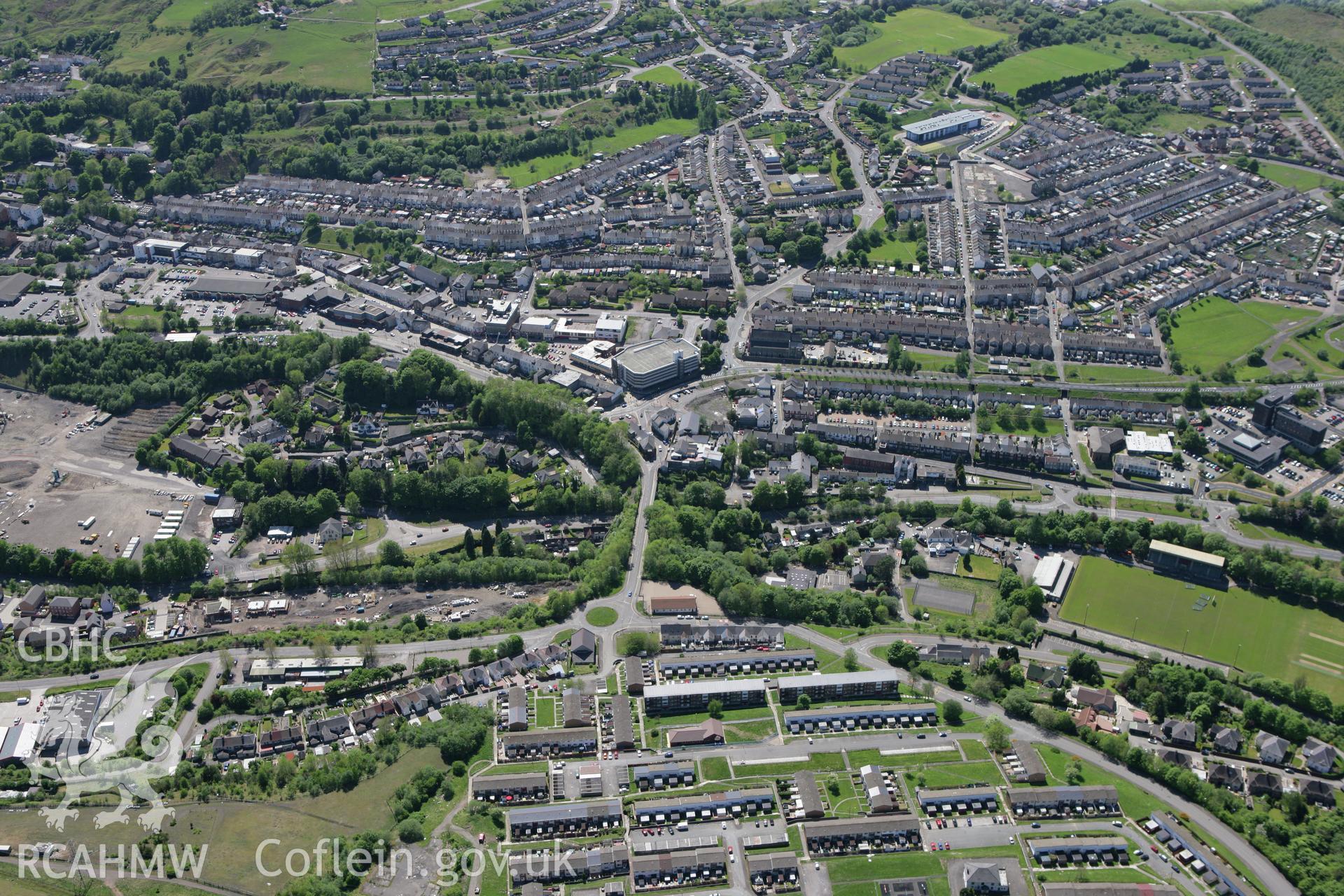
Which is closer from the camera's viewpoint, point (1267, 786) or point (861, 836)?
point (861, 836)

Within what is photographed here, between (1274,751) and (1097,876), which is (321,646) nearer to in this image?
(1097,876)

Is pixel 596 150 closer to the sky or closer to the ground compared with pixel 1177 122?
closer to the sky

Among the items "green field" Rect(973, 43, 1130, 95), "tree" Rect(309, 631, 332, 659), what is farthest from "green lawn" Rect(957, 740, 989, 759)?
"green field" Rect(973, 43, 1130, 95)

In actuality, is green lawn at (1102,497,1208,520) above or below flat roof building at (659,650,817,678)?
below

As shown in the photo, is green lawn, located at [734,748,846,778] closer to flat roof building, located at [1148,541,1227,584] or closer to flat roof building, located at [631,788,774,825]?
flat roof building, located at [631,788,774,825]

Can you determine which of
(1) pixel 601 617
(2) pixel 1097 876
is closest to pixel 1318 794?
(2) pixel 1097 876

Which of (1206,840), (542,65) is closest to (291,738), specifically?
(1206,840)

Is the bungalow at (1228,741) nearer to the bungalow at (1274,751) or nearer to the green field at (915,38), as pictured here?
the bungalow at (1274,751)
